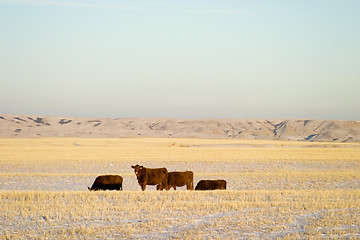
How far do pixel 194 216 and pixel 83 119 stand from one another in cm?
15303

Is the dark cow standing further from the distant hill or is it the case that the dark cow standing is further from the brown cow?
the distant hill

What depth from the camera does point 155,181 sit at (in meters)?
18.2

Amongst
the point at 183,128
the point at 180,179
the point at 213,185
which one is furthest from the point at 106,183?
the point at 183,128

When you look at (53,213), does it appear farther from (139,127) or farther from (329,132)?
(139,127)

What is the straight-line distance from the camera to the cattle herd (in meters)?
17.6

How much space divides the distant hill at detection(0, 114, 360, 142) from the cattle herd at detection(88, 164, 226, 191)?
9157 cm

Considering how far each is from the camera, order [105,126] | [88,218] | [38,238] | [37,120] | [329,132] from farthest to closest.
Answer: [37,120] → [105,126] → [329,132] → [88,218] → [38,238]

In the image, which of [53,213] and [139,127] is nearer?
[53,213]

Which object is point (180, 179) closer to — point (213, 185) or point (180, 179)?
point (180, 179)

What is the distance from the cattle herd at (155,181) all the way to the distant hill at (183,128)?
9157cm

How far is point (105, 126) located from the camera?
142m

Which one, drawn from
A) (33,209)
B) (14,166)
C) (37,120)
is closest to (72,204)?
(33,209)

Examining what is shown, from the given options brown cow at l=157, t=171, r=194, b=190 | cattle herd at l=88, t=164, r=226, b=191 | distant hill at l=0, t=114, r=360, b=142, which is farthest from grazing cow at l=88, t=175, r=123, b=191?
distant hill at l=0, t=114, r=360, b=142

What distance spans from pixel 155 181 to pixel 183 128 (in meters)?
124
